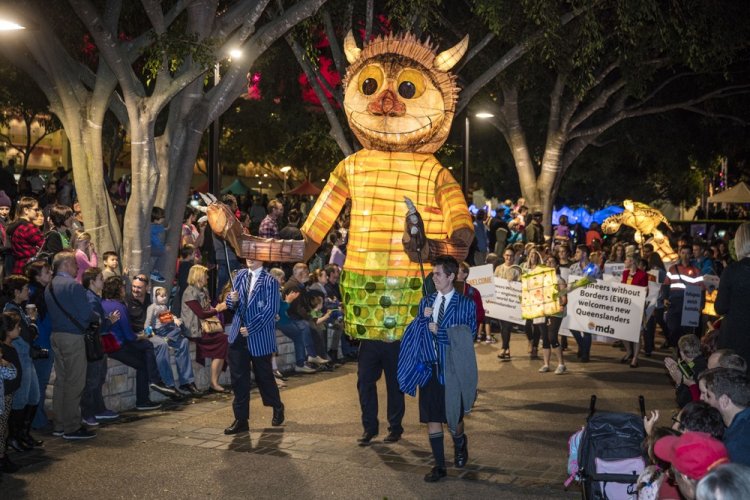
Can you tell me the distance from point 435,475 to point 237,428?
236cm

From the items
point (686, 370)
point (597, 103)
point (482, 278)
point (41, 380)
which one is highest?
point (597, 103)

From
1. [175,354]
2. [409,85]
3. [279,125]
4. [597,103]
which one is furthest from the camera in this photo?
[279,125]

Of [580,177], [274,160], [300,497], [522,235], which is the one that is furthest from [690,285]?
[274,160]

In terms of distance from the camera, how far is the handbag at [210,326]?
440 inches

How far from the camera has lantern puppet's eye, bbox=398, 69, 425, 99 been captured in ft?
28.9

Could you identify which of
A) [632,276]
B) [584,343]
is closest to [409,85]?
[584,343]

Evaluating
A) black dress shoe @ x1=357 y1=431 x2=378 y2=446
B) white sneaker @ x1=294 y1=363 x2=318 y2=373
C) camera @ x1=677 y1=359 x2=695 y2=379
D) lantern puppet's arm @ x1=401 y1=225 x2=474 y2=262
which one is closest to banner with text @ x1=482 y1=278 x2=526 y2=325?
white sneaker @ x1=294 y1=363 x2=318 y2=373

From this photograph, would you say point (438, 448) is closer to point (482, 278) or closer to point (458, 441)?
point (458, 441)

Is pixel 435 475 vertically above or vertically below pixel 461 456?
below

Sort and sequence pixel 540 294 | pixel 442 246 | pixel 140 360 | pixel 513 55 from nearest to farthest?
pixel 442 246, pixel 140 360, pixel 540 294, pixel 513 55

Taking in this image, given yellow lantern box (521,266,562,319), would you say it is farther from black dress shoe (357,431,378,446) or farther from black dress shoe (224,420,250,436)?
black dress shoe (224,420,250,436)

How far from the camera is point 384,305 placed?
339 inches

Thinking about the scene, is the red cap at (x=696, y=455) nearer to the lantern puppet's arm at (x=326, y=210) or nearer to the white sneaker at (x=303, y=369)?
the lantern puppet's arm at (x=326, y=210)

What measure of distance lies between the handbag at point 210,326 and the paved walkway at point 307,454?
82 cm
